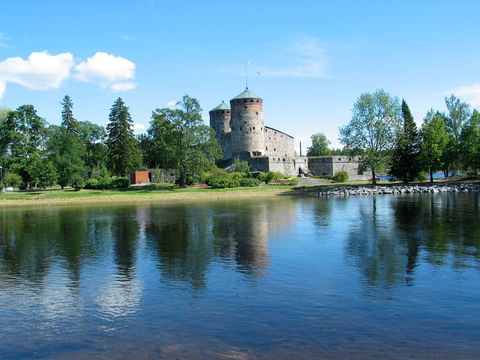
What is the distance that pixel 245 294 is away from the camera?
11859mm

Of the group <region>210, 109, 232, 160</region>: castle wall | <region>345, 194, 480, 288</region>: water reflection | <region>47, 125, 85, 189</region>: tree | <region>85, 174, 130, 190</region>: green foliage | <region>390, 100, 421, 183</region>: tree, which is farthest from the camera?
<region>210, 109, 232, 160</region>: castle wall

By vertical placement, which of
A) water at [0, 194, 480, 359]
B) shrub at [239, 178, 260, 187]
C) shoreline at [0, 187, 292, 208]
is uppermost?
shrub at [239, 178, 260, 187]

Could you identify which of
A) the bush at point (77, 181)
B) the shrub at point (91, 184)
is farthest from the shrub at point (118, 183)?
the bush at point (77, 181)

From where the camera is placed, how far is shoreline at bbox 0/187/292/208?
5141 centimetres

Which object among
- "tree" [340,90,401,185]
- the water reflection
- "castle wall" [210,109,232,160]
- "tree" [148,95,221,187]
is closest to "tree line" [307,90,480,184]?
"tree" [340,90,401,185]

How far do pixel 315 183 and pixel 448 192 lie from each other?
21367 mm

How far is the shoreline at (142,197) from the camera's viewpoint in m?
51.4

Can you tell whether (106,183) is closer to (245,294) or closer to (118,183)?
(118,183)

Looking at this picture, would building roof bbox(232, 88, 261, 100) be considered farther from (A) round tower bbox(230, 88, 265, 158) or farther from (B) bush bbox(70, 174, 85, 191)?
(B) bush bbox(70, 174, 85, 191)

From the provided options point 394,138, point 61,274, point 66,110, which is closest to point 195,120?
point 394,138

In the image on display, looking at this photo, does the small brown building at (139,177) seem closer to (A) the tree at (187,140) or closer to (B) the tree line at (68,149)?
(B) the tree line at (68,149)

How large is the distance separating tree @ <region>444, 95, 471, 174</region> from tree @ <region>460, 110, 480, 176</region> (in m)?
0.88

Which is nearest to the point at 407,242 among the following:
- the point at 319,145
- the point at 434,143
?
the point at 434,143

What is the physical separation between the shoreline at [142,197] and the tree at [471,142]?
2260 cm
